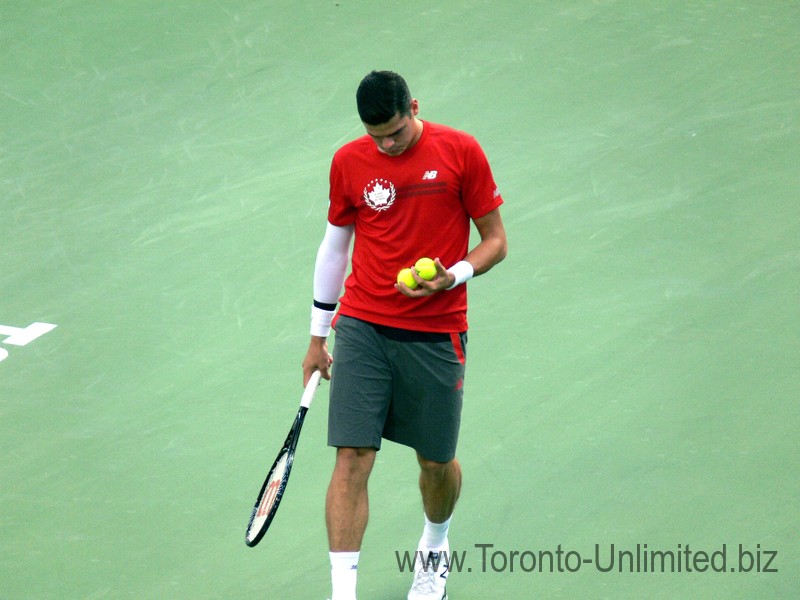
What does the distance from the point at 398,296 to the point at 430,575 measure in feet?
3.73

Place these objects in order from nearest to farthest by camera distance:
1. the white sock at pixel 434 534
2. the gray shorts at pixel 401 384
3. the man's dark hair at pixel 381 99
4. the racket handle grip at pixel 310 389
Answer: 1. the man's dark hair at pixel 381 99
2. the gray shorts at pixel 401 384
3. the racket handle grip at pixel 310 389
4. the white sock at pixel 434 534

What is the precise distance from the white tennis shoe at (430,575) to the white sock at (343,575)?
46 cm

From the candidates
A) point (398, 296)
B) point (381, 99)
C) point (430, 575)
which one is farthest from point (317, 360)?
point (381, 99)

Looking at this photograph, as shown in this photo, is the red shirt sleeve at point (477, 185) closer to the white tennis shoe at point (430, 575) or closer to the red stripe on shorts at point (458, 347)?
the red stripe on shorts at point (458, 347)

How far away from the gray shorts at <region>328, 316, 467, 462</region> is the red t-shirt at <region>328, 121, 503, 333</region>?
0.21 ft

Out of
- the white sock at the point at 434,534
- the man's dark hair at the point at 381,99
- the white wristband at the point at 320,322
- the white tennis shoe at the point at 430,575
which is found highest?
the man's dark hair at the point at 381,99

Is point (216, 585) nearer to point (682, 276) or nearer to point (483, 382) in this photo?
point (483, 382)

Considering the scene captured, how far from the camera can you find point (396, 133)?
4.26 metres

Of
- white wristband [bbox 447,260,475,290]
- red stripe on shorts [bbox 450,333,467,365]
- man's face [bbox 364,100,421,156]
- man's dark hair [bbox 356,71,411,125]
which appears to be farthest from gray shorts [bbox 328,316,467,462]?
man's dark hair [bbox 356,71,411,125]

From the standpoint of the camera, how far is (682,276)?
658 centimetres

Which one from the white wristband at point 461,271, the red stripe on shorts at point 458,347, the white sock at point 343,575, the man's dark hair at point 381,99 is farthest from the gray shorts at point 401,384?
the man's dark hair at point 381,99

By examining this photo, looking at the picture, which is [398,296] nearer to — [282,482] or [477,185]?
[477,185]

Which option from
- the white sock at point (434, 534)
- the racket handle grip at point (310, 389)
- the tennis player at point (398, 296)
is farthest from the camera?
the white sock at point (434, 534)

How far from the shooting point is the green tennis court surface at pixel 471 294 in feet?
16.3
